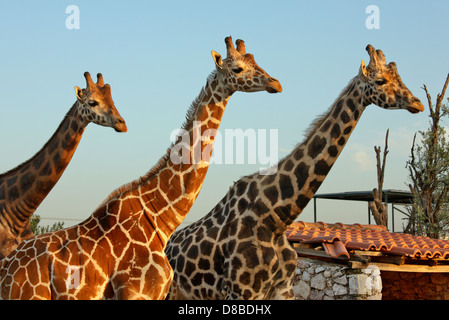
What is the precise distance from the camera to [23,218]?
7.98 metres

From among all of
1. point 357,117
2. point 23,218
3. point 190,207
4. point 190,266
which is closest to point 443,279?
point 357,117

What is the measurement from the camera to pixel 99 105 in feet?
25.2

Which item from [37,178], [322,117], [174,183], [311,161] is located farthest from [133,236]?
[322,117]

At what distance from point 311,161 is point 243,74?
1850mm

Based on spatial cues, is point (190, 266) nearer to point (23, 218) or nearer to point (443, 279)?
point (23, 218)

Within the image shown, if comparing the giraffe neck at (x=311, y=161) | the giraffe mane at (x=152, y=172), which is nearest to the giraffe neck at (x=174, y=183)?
the giraffe mane at (x=152, y=172)

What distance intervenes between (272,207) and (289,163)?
2.50 ft

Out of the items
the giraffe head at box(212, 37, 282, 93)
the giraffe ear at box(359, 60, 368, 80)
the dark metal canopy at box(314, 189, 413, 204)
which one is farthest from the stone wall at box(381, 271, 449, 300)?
the dark metal canopy at box(314, 189, 413, 204)

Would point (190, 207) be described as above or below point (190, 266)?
above

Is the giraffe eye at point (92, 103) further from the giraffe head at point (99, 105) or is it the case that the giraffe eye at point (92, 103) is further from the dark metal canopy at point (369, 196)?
the dark metal canopy at point (369, 196)

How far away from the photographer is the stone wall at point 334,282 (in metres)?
11.1

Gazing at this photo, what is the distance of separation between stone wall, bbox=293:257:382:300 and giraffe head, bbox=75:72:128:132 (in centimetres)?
611

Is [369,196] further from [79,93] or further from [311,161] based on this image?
[79,93]

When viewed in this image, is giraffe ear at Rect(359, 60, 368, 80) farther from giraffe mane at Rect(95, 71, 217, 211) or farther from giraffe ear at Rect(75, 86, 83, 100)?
giraffe ear at Rect(75, 86, 83, 100)
